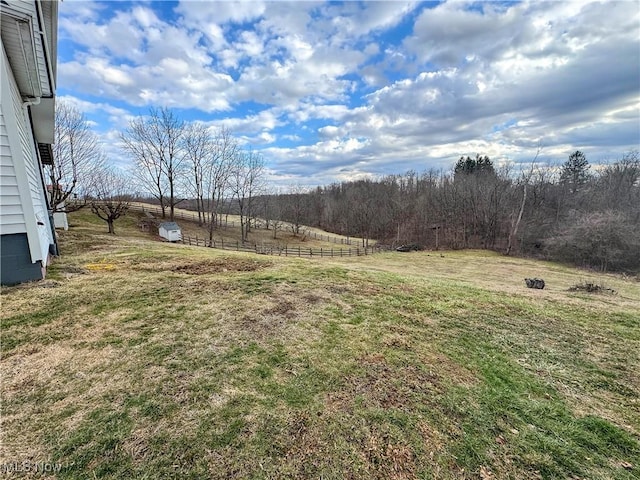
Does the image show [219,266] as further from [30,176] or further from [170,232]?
[170,232]

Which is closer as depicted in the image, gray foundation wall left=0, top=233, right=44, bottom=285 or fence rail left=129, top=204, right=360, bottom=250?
gray foundation wall left=0, top=233, right=44, bottom=285

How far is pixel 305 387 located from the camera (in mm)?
3240

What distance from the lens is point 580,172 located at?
42.3 metres

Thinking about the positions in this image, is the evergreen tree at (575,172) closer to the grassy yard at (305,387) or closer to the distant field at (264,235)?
the distant field at (264,235)

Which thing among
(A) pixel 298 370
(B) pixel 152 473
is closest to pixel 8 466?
(B) pixel 152 473

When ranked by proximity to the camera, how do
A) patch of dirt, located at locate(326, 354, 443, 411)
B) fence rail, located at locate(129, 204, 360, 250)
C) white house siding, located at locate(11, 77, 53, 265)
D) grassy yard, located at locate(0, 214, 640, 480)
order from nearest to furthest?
grassy yard, located at locate(0, 214, 640, 480)
patch of dirt, located at locate(326, 354, 443, 411)
white house siding, located at locate(11, 77, 53, 265)
fence rail, located at locate(129, 204, 360, 250)

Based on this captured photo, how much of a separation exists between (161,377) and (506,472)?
3402 mm

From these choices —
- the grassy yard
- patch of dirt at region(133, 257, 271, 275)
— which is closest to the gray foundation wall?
the grassy yard

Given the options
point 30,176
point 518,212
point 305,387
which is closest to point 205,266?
point 30,176

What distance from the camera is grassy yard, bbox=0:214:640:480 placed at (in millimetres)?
2365

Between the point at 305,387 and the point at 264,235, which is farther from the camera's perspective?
the point at 264,235

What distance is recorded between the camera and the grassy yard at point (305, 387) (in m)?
2.37

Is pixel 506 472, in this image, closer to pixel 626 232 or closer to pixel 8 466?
pixel 8 466

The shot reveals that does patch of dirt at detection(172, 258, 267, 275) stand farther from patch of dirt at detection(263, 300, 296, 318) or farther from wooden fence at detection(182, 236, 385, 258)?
wooden fence at detection(182, 236, 385, 258)
